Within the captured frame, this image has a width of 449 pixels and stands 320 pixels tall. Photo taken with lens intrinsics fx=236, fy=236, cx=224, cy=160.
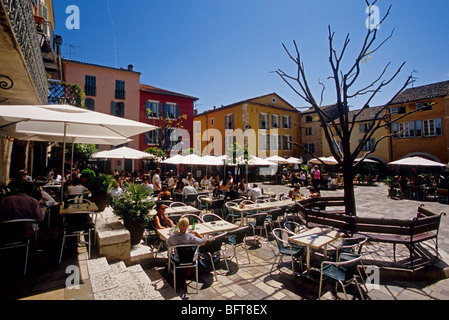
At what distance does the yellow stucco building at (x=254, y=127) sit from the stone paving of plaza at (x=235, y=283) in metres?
22.6

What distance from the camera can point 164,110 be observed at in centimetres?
2714

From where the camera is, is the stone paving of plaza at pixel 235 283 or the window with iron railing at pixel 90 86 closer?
the stone paving of plaza at pixel 235 283

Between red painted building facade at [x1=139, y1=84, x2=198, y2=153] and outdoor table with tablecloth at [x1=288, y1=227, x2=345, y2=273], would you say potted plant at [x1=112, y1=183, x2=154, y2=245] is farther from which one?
red painted building facade at [x1=139, y1=84, x2=198, y2=153]

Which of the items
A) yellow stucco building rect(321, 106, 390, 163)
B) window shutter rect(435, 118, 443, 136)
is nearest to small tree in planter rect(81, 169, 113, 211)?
yellow stucco building rect(321, 106, 390, 163)

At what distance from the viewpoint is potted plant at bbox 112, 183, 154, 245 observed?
4.98 m

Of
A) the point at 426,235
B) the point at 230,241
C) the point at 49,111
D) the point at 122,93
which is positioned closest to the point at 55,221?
the point at 49,111

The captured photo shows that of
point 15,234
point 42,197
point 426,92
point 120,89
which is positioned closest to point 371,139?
point 426,92

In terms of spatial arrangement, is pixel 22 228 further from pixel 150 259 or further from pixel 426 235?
pixel 426 235

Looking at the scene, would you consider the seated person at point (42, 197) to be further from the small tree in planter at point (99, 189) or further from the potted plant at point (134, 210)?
the potted plant at point (134, 210)

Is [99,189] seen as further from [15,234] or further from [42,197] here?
[15,234]

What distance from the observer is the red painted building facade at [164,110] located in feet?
83.3

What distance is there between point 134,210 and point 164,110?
77.7 feet

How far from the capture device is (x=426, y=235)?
495 centimetres

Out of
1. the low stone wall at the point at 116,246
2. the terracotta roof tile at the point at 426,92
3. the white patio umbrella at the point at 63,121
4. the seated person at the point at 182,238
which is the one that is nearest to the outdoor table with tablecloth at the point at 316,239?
the seated person at the point at 182,238
